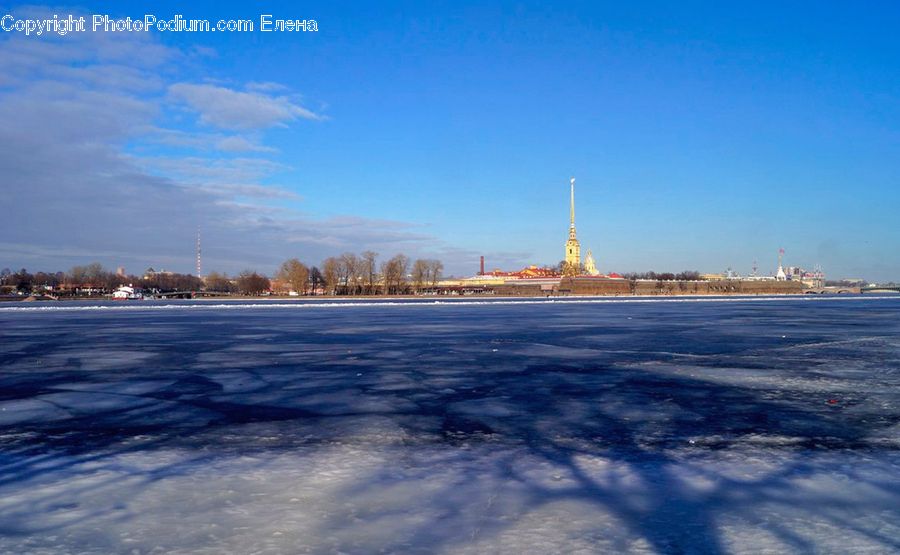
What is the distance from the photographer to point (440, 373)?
11281mm

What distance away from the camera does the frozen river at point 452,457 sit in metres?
4.02

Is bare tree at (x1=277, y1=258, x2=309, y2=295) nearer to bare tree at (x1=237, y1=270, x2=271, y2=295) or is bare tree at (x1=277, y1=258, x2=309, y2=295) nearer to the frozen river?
bare tree at (x1=237, y1=270, x2=271, y2=295)

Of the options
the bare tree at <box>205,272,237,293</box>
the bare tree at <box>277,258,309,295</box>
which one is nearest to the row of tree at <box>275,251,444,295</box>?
the bare tree at <box>277,258,309,295</box>

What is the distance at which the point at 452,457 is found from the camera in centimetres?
577

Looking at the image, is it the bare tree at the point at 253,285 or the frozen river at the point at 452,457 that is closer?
the frozen river at the point at 452,457

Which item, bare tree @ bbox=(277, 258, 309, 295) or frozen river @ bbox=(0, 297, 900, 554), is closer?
frozen river @ bbox=(0, 297, 900, 554)

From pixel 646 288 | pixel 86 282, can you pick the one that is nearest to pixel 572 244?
pixel 646 288

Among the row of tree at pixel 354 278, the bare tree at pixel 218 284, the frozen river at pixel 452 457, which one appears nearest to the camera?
the frozen river at pixel 452 457

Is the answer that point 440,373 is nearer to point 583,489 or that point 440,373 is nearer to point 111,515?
point 583,489

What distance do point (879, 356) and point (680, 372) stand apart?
5430mm

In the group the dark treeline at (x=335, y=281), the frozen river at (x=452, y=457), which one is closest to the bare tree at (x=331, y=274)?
the dark treeline at (x=335, y=281)

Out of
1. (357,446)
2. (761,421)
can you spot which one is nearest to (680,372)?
(761,421)

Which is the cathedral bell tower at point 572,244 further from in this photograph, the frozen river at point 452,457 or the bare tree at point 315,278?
the frozen river at point 452,457

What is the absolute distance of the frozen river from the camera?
4.02m
